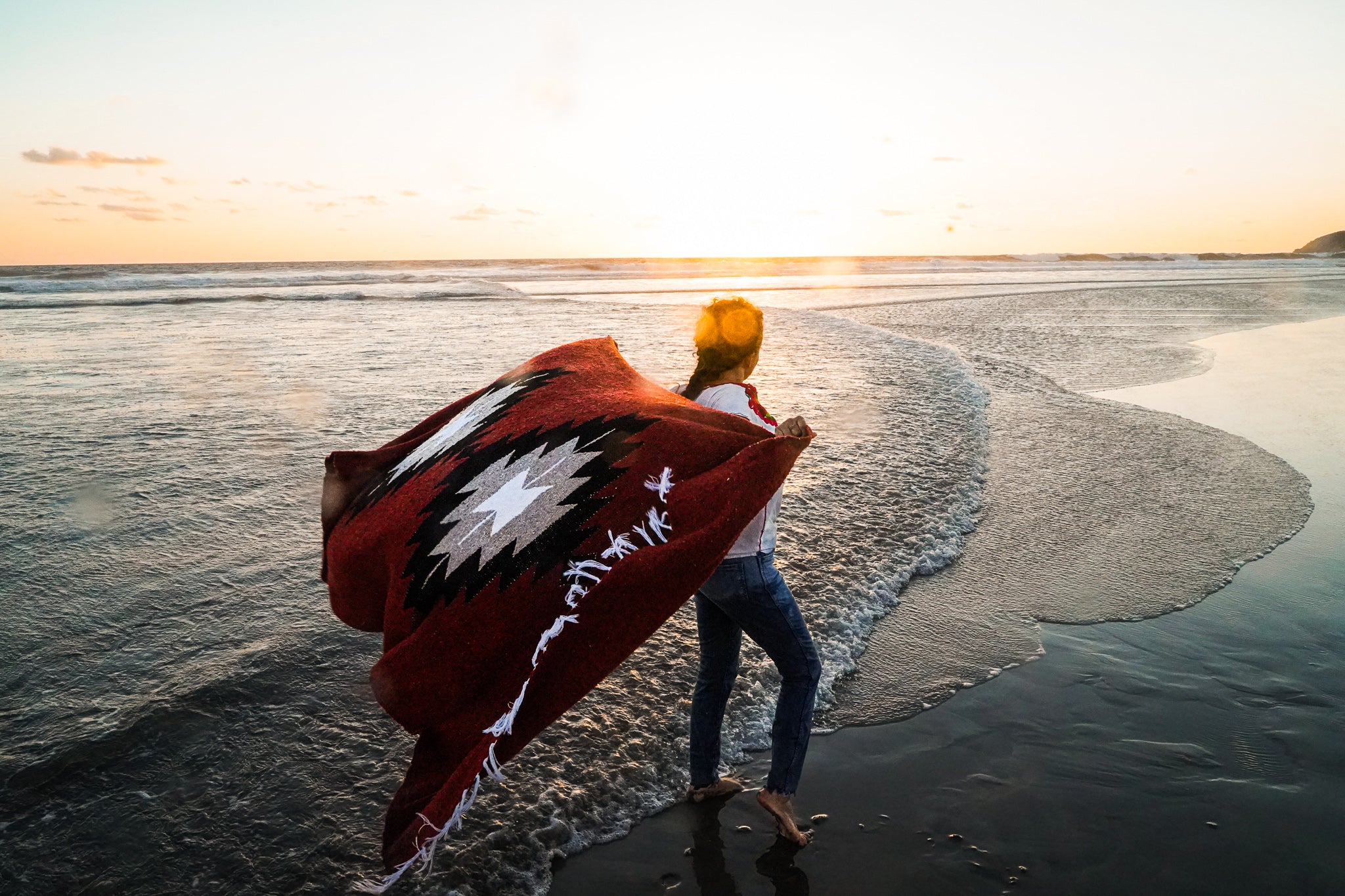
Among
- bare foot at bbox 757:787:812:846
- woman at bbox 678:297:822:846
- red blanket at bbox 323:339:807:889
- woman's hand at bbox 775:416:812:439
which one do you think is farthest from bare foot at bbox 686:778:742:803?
woman's hand at bbox 775:416:812:439

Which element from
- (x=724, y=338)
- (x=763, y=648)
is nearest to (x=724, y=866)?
(x=763, y=648)

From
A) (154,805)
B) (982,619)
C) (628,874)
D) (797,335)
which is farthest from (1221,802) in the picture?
(797,335)

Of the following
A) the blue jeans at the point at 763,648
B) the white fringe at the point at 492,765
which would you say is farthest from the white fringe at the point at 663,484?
the white fringe at the point at 492,765

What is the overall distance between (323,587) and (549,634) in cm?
301

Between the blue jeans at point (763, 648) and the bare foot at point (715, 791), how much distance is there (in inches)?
0.9

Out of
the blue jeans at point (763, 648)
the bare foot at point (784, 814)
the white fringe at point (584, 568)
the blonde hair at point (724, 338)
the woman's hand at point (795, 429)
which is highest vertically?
the blonde hair at point (724, 338)

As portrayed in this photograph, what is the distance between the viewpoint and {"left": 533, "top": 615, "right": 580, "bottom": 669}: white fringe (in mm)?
1839

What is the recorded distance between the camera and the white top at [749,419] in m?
2.33

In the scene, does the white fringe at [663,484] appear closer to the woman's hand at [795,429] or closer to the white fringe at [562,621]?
the white fringe at [562,621]

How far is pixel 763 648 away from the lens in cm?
260

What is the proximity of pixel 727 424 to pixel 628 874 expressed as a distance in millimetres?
1515

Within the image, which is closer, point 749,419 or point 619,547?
point 619,547

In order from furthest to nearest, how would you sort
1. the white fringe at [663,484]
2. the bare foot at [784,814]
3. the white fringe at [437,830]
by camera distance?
the bare foot at [784,814]
the white fringe at [663,484]
the white fringe at [437,830]

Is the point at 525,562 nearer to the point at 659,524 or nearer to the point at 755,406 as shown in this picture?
the point at 659,524
